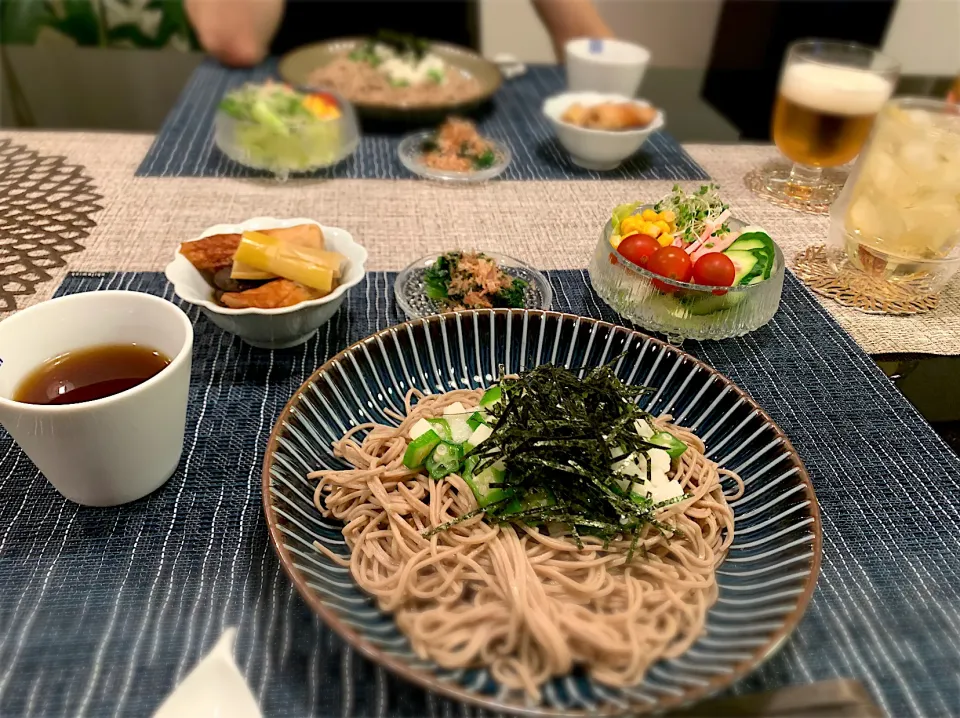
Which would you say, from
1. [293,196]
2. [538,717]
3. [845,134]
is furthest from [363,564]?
[845,134]

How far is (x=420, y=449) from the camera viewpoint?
3.47 feet

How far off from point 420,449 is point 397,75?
2059mm

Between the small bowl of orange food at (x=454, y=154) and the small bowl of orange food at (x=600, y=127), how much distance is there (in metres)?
0.23

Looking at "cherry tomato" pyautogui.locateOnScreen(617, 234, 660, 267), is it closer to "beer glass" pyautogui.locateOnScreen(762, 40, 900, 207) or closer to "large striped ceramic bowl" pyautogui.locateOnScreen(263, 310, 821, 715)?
"large striped ceramic bowl" pyautogui.locateOnScreen(263, 310, 821, 715)

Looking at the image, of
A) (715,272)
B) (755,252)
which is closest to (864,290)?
(755,252)

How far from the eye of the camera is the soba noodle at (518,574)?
817mm

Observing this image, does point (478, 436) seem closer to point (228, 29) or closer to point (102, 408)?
point (102, 408)

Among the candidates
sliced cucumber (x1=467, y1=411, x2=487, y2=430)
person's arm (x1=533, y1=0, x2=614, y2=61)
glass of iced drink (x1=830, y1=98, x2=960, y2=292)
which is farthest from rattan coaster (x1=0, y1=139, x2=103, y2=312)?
person's arm (x1=533, y1=0, x2=614, y2=61)

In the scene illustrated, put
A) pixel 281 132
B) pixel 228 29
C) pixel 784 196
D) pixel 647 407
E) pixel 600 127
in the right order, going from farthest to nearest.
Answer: pixel 228 29, pixel 600 127, pixel 784 196, pixel 281 132, pixel 647 407

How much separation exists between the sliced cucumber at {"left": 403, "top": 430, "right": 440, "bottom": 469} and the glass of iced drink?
1331 mm

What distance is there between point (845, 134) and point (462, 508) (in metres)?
1.93

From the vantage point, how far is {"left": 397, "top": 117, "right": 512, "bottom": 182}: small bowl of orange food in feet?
7.11

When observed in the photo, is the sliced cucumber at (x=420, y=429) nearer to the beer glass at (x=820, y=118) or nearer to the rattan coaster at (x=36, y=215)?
the rattan coaster at (x=36, y=215)

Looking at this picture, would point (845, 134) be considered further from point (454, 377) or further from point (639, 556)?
point (639, 556)
